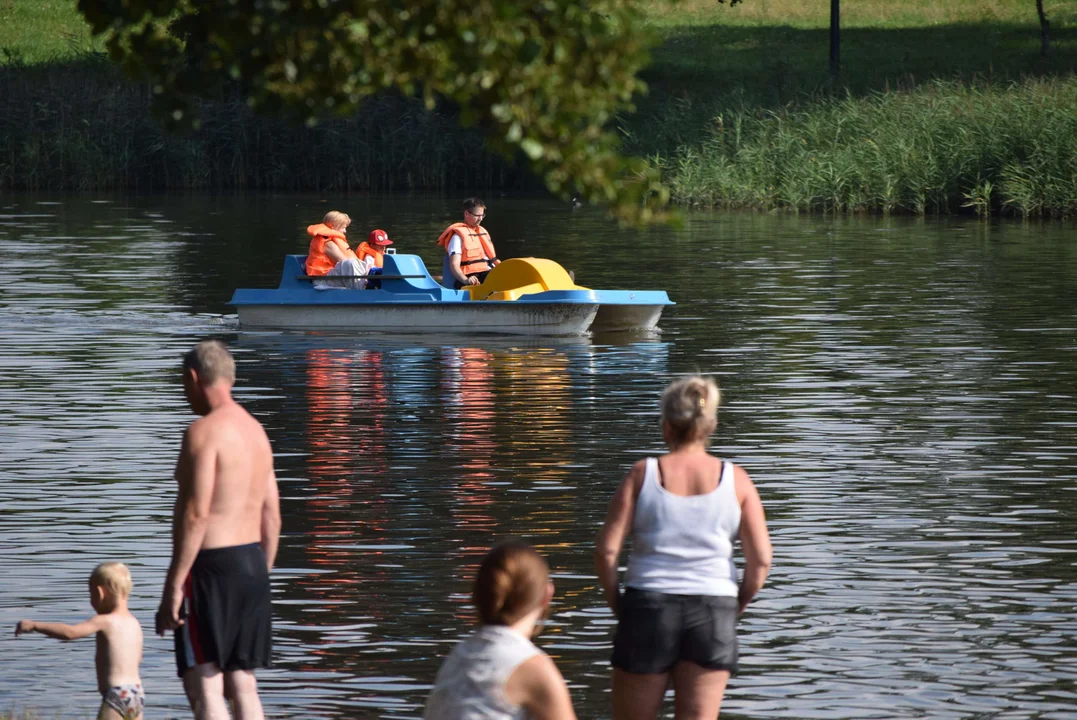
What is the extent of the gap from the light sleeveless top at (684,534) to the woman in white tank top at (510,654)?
3.03ft

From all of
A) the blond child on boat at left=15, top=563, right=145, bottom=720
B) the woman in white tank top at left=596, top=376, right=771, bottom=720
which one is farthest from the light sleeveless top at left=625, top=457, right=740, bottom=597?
the blond child on boat at left=15, top=563, right=145, bottom=720

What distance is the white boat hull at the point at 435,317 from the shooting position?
18.5m

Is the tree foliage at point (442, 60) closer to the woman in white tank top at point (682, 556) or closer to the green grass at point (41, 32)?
the woman in white tank top at point (682, 556)

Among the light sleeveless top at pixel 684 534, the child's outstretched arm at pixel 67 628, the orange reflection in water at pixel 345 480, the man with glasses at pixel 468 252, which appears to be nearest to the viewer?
the light sleeveless top at pixel 684 534

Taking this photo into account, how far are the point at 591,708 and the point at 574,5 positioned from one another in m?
3.34

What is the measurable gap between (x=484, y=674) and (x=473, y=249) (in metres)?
14.9

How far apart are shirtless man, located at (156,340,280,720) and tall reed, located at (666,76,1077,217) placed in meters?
28.3

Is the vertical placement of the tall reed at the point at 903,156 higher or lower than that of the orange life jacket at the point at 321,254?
higher

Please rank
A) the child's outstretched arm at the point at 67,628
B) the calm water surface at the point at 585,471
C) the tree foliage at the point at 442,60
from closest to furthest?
the tree foliage at the point at 442,60 → the child's outstretched arm at the point at 67,628 → the calm water surface at the point at 585,471

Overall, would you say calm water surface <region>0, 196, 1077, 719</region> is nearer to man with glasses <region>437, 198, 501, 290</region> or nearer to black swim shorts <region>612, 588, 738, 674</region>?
man with glasses <region>437, 198, 501, 290</region>

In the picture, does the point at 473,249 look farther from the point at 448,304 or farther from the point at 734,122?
the point at 734,122

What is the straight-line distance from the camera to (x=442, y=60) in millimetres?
4402

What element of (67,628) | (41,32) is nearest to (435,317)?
(67,628)

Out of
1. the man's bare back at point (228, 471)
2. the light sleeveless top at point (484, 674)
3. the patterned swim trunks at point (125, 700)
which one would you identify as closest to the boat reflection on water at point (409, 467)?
the patterned swim trunks at point (125, 700)
